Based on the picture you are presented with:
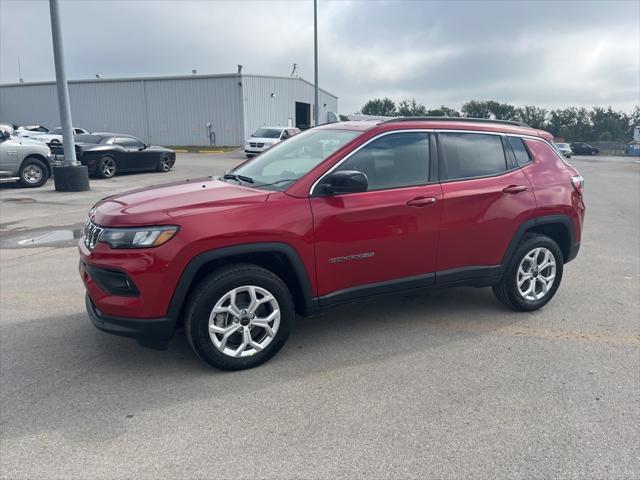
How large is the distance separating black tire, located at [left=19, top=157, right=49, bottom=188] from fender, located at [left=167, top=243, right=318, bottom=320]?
42.2ft

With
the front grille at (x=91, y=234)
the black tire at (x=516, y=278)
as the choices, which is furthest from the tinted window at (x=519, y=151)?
the front grille at (x=91, y=234)

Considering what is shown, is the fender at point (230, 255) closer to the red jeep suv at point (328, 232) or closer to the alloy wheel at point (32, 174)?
the red jeep suv at point (328, 232)

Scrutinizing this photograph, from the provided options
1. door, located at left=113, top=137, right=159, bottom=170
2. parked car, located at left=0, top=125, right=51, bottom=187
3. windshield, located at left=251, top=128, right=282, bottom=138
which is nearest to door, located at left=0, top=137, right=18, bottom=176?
parked car, located at left=0, top=125, right=51, bottom=187

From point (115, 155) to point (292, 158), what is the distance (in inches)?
571

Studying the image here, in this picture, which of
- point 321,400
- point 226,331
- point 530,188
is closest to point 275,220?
point 226,331

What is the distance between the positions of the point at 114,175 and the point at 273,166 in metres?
14.7

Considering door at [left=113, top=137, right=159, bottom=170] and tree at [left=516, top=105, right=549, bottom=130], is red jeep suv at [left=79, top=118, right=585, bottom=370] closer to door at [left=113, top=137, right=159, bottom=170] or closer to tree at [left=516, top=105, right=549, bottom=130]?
door at [left=113, top=137, right=159, bottom=170]

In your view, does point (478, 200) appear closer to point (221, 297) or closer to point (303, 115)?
point (221, 297)

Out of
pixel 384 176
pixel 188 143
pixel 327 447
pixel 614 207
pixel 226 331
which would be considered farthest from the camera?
pixel 188 143

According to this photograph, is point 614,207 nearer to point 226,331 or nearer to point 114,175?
point 226,331

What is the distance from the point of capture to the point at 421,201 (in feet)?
13.9

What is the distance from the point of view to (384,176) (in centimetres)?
422

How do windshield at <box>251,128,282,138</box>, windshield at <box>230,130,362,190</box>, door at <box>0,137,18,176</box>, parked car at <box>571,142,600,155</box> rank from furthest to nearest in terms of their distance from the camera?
parked car at <box>571,142,600,155</box> → windshield at <box>251,128,282,138</box> → door at <box>0,137,18,176</box> → windshield at <box>230,130,362,190</box>

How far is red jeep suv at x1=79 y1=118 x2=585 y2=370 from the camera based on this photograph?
3.48 metres
